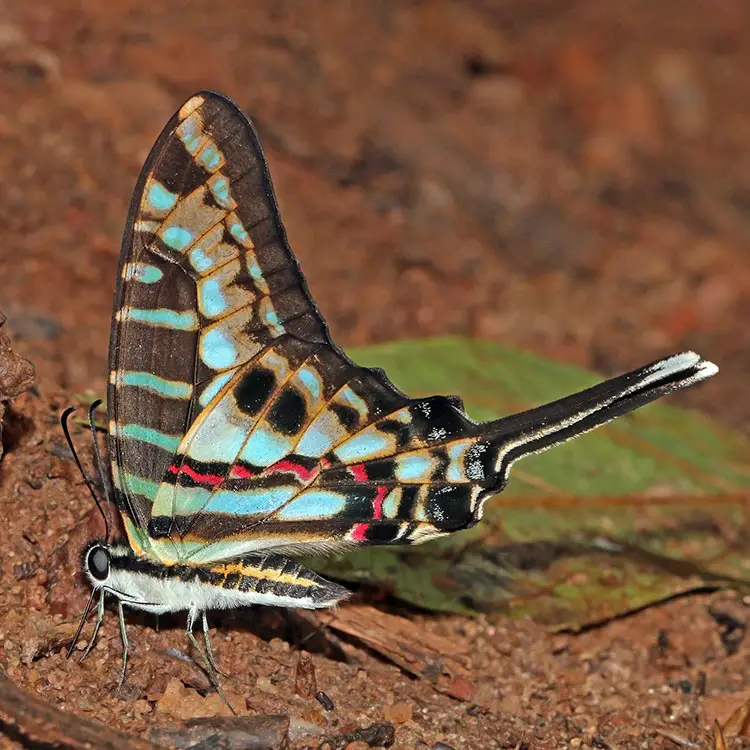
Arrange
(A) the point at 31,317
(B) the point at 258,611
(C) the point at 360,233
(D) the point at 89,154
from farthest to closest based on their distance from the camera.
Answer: (C) the point at 360,233 → (D) the point at 89,154 → (A) the point at 31,317 → (B) the point at 258,611

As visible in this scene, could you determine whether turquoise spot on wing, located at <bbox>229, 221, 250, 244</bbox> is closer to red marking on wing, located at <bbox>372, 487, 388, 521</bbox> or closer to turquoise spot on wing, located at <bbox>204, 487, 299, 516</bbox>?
turquoise spot on wing, located at <bbox>204, 487, 299, 516</bbox>

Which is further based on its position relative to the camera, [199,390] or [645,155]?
[645,155]

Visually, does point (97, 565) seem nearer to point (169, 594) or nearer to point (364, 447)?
point (169, 594)

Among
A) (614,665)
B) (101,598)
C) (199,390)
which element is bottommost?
(101,598)

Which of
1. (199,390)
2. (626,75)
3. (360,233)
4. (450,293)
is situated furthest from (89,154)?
(626,75)

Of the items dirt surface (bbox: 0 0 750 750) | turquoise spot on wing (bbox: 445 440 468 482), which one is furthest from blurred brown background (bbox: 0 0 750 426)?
turquoise spot on wing (bbox: 445 440 468 482)

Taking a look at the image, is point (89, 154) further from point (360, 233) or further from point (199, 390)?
point (199, 390)

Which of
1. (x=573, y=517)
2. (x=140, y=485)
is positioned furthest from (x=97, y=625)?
(x=573, y=517)
